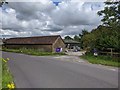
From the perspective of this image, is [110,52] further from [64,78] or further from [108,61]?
[64,78]

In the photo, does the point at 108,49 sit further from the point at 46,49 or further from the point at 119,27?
the point at 46,49

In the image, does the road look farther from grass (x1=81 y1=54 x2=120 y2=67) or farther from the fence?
the fence

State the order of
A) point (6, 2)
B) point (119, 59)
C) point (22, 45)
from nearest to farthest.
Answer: point (6, 2)
point (119, 59)
point (22, 45)

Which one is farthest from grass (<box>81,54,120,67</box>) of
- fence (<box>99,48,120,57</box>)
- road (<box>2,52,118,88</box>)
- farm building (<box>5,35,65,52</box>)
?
farm building (<box>5,35,65,52</box>)

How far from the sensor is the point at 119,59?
27.8 metres

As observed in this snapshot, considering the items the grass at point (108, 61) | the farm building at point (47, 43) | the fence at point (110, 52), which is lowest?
the grass at point (108, 61)

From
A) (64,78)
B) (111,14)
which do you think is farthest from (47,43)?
(64,78)

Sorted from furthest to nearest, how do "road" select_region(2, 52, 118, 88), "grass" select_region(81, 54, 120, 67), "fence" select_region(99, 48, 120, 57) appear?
"fence" select_region(99, 48, 120, 57) → "grass" select_region(81, 54, 120, 67) → "road" select_region(2, 52, 118, 88)

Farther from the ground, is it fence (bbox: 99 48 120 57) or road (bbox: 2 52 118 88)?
fence (bbox: 99 48 120 57)

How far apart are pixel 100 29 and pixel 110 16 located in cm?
293

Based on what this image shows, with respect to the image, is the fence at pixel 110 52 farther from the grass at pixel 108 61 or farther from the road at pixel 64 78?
the road at pixel 64 78

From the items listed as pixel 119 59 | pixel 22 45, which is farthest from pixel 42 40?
pixel 119 59

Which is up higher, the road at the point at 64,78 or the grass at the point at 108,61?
the road at the point at 64,78

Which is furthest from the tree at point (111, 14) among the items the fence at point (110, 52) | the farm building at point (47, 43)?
the farm building at point (47, 43)
